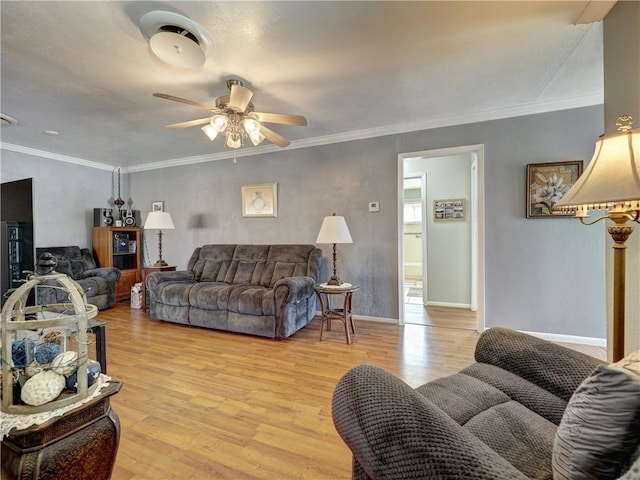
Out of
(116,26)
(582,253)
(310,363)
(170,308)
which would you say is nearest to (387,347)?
(310,363)

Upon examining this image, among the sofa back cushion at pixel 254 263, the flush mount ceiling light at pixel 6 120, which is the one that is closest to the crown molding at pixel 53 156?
the flush mount ceiling light at pixel 6 120

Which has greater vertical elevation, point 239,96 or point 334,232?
point 239,96

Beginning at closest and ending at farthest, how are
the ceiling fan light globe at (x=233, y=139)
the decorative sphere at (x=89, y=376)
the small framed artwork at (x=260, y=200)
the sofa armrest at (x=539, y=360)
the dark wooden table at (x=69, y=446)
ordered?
the dark wooden table at (x=69, y=446), the decorative sphere at (x=89, y=376), the sofa armrest at (x=539, y=360), the ceiling fan light globe at (x=233, y=139), the small framed artwork at (x=260, y=200)

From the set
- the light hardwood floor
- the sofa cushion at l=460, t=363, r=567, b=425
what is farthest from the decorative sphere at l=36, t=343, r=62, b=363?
the sofa cushion at l=460, t=363, r=567, b=425

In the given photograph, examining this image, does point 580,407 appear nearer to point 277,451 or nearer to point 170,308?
point 277,451

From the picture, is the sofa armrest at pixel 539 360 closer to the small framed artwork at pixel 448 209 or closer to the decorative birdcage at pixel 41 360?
the decorative birdcage at pixel 41 360

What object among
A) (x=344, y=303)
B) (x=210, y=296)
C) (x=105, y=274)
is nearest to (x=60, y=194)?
(x=105, y=274)

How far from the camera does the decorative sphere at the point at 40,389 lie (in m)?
0.84

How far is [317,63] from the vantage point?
2.17 m

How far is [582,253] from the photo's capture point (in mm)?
2836

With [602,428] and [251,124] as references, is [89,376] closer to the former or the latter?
[602,428]

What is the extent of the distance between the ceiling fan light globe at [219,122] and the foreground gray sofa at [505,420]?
7.09ft

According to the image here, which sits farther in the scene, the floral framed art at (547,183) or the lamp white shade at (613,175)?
the floral framed art at (547,183)

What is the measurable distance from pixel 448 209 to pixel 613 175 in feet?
11.7
